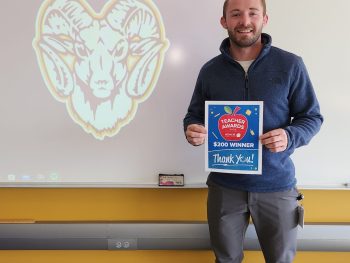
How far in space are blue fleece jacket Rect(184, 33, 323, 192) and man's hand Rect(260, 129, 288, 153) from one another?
32 mm

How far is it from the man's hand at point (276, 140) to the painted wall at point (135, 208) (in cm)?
59

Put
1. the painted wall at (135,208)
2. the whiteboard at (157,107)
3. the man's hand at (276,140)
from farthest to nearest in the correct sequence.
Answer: the painted wall at (135,208)
the whiteboard at (157,107)
the man's hand at (276,140)

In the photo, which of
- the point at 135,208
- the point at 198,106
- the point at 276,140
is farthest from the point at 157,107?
the point at 276,140

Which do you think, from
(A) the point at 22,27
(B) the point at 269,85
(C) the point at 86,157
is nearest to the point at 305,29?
(B) the point at 269,85

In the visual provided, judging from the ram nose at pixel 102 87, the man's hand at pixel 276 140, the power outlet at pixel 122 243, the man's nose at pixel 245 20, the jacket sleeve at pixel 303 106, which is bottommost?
the power outlet at pixel 122 243

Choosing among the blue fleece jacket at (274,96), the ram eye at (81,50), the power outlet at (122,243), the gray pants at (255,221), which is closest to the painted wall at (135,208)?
the power outlet at (122,243)

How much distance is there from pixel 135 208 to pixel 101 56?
775 millimetres

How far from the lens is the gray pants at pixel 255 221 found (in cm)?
131

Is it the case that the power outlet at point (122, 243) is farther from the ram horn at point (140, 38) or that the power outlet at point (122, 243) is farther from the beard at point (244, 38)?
the beard at point (244, 38)

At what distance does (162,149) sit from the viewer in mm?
1660

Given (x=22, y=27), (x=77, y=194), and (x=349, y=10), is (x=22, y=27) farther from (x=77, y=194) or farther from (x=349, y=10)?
(x=349, y=10)

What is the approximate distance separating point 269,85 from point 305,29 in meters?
0.50

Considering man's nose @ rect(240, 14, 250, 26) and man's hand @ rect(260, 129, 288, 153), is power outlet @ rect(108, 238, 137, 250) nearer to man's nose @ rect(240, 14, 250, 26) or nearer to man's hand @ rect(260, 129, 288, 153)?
man's hand @ rect(260, 129, 288, 153)

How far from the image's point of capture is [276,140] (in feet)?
3.91
